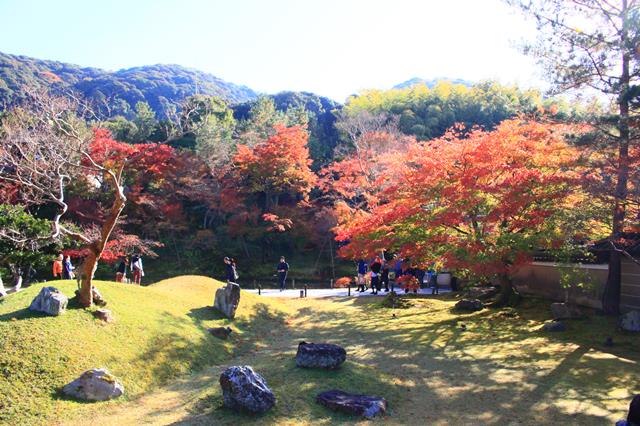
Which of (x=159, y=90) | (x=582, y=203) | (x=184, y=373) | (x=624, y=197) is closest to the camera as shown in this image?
(x=184, y=373)

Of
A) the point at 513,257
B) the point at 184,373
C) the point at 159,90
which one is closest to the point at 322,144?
the point at 513,257

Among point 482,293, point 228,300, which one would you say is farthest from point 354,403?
point 482,293

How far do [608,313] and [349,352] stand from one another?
732cm

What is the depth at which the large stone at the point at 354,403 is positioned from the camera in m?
6.47

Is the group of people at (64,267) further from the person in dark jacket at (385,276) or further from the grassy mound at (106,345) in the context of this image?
the person in dark jacket at (385,276)

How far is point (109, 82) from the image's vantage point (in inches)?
2655

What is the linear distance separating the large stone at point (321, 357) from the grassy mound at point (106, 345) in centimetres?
257

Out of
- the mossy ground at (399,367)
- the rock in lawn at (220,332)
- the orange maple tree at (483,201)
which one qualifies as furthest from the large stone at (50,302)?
the orange maple tree at (483,201)

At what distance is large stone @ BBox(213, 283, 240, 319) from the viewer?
12398 mm

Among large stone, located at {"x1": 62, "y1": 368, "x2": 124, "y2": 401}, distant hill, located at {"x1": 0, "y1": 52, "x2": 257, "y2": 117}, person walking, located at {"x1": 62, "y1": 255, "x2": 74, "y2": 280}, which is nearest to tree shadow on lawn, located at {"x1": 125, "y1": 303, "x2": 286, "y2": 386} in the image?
large stone, located at {"x1": 62, "y1": 368, "x2": 124, "y2": 401}

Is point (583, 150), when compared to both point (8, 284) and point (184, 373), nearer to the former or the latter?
point (184, 373)

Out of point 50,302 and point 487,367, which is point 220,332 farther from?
point 487,367

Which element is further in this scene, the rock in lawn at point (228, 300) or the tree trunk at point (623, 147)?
the rock in lawn at point (228, 300)

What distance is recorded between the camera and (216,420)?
626 centimetres
